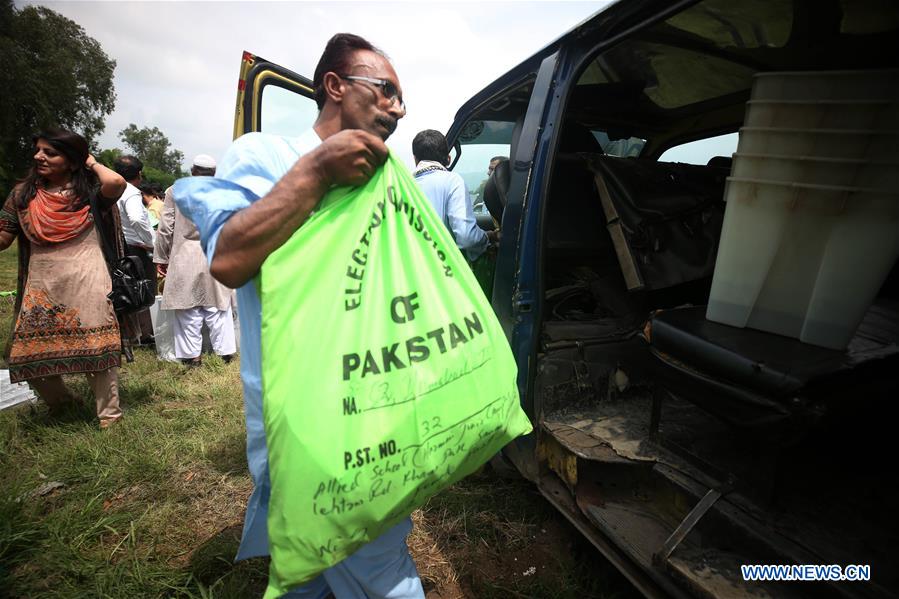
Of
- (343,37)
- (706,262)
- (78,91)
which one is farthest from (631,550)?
(78,91)

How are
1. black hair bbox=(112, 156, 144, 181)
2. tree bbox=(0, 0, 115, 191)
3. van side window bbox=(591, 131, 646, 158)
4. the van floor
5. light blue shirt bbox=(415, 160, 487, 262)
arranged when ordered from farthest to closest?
tree bbox=(0, 0, 115, 191) < black hair bbox=(112, 156, 144, 181) < van side window bbox=(591, 131, 646, 158) < light blue shirt bbox=(415, 160, 487, 262) < the van floor

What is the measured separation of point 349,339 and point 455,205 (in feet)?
6.54

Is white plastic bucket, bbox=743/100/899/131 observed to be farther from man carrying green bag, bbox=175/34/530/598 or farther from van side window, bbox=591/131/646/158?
van side window, bbox=591/131/646/158

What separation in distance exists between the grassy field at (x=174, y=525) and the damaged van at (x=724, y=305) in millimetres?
318

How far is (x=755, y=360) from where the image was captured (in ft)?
4.50

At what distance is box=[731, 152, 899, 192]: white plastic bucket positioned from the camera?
4.12 ft

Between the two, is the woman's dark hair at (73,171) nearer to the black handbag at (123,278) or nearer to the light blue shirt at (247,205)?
the black handbag at (123,278)

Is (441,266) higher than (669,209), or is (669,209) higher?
(669,209)

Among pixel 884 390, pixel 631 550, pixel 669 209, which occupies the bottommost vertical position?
pixel 631 550

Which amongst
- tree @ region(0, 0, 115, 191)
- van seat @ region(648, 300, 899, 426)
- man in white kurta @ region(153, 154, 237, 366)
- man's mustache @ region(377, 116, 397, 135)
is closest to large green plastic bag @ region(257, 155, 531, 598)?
man's mustache @ region(377, 116, 397, 135)

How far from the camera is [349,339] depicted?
3.05 ft

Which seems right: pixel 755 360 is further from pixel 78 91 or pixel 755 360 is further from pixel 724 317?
pixel 78 91

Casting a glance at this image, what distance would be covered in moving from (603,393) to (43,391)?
3691 millimetres

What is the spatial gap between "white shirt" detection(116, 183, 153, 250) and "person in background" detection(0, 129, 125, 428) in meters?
1.30
